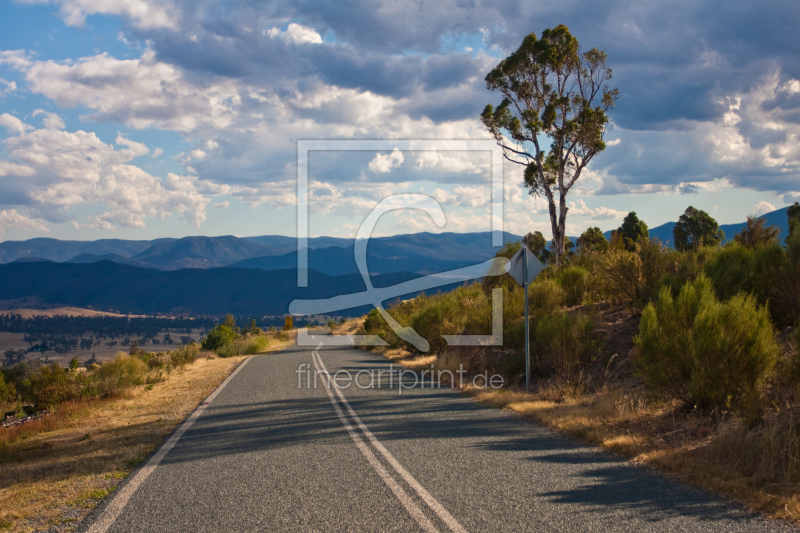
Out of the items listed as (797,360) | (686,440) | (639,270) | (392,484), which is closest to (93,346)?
(639,270)

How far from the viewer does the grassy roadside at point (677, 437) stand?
565 cm

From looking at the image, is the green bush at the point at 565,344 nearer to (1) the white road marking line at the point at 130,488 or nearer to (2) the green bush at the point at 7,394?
(1) the white road marking line at the point at 130,488

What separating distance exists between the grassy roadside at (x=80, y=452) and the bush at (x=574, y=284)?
39.4 feet

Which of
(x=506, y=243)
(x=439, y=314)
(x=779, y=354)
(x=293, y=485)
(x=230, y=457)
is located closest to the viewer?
(x=293, y=485)

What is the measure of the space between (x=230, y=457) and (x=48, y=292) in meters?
213

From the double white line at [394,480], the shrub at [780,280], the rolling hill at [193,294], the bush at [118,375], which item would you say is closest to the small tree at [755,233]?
the shrub at [780,280]

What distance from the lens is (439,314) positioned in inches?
874

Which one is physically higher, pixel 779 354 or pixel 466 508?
pixel 779 354

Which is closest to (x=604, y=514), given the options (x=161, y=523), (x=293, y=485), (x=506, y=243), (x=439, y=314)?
(x=293, y=485)

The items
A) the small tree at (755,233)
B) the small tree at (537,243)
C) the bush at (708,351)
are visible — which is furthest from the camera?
the small tree at (537,243)

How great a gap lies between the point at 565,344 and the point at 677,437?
5.90 meters

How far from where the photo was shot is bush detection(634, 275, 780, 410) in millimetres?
8039

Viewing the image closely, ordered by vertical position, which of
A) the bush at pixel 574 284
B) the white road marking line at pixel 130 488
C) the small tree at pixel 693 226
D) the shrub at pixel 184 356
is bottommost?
the shrub at pixel 184 356

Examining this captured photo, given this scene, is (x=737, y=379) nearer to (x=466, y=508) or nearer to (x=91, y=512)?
(x=466, y=508)
